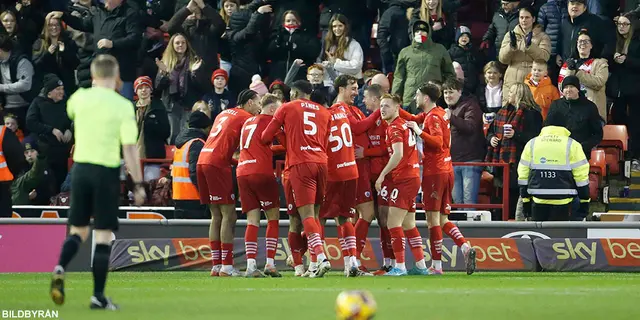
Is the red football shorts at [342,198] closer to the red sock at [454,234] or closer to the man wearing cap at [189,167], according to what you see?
the red sock at [454,234]

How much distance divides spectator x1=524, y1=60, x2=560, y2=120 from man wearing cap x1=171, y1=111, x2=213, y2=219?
17.9ft

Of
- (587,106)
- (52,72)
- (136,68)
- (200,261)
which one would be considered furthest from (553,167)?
(52,72)

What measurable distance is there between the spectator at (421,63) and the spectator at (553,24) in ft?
6.92

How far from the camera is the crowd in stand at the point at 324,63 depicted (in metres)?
19.7

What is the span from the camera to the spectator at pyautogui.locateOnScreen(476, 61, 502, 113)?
810 inches

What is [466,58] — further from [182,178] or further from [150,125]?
[182,178]

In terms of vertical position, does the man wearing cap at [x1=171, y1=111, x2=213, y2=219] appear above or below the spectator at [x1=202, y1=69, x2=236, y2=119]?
below

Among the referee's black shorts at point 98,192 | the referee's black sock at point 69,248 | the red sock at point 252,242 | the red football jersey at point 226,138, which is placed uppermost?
the red football jersey at point 226,138

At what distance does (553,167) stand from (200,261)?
5.33 meters

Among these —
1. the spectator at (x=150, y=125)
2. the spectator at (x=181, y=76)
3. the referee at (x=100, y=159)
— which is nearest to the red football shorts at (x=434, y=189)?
the spectator at (x=150, y=125)

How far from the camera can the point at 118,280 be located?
1500 centimetres

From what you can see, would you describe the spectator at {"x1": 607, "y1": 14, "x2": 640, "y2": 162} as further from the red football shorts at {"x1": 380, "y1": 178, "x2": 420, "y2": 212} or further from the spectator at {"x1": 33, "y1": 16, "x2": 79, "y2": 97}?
the spectator at {"x1": 33, "y1": 16, "x2": 79, "y2": 97}

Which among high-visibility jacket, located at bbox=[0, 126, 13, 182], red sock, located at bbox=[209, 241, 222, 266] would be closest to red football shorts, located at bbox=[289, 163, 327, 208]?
red sock, located at bbox=[209, 241, 222, 266]

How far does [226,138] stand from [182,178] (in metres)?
2.82
